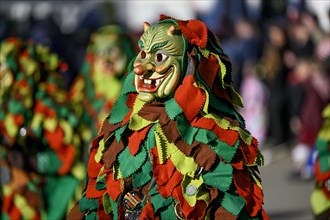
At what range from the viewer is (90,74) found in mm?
11242

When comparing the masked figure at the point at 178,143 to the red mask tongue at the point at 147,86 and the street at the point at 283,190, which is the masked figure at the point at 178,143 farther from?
the street at the point at 283,190

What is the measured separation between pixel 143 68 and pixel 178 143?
41cm

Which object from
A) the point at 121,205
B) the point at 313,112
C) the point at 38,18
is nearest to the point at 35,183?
the point at 121,205

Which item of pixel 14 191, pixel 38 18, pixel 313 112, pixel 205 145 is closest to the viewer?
pixel 205 145

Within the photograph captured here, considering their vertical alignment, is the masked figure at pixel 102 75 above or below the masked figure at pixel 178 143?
below

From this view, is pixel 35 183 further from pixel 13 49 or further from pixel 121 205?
pixel 121 205

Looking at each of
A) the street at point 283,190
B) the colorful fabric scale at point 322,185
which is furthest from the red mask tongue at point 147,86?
the street at point 283,190

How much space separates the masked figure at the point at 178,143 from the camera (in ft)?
19.6

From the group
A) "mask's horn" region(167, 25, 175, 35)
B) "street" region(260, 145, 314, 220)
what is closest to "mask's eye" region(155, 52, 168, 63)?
"mask's horn" region(167, 25, 175, 35)

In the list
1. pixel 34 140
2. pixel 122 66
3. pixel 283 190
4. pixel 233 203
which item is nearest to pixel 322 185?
pixel 233 203

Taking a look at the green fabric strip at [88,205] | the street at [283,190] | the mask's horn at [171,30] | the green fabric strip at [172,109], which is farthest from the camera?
the street at [283,190]

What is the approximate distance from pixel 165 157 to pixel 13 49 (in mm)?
3410

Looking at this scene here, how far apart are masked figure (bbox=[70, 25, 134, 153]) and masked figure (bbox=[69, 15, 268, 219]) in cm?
440

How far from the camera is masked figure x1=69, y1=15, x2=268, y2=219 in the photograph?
598cm
